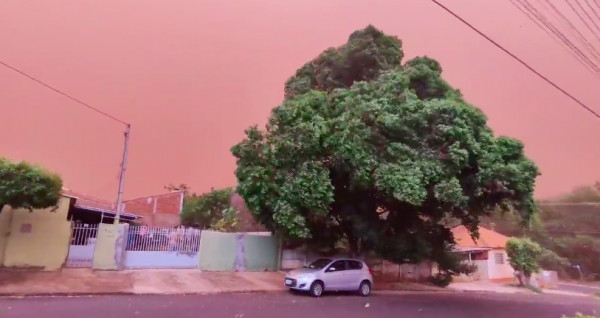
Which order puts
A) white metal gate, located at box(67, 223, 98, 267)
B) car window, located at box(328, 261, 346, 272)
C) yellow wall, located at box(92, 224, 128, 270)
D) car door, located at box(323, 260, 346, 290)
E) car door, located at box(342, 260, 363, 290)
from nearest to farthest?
car door, located at box(323, 260, 346, 290) < car window, located at box(328, 261, 346, 272) < car door, located at box(342, 260, 363, 290) < white metal gate, located at box(67, 223, 98, 267) < yellow wall, located at box(92, 224, 128, 270)

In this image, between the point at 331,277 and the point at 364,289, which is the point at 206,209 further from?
the point at 331,277

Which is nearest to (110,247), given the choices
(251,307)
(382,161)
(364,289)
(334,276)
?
(251,307)

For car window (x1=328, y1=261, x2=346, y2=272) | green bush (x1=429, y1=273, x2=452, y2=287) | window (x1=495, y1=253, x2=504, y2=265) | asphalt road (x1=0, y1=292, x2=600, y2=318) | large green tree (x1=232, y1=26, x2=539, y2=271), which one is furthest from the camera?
window (x1=495, y1=253, x2=504, y2=265)

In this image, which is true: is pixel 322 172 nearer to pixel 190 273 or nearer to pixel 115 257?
pixel 190 273

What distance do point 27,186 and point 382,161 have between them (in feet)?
39.8

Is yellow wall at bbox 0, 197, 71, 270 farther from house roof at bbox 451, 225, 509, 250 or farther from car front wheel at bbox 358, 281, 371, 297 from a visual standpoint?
house roof at bbox 451, 225, 509, 250

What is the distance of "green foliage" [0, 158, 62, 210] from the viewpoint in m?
13.2

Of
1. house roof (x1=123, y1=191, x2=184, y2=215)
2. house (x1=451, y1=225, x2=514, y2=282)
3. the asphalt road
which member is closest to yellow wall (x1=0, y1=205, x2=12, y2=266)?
the asphalt road

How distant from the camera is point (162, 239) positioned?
17766mm

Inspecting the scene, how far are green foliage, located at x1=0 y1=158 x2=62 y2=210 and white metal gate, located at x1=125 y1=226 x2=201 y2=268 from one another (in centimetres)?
375

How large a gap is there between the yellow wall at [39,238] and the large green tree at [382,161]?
6.96 metres

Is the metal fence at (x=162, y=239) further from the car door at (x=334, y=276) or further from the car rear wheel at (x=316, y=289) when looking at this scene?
the car door at (x=334, y=276)

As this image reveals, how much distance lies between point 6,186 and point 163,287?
5992 millimetres

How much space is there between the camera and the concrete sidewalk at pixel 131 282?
12.8 meters
